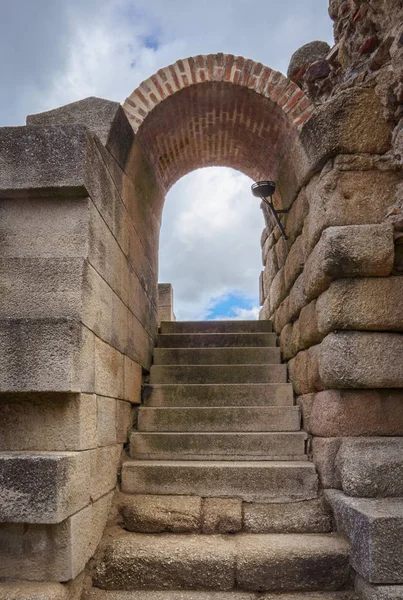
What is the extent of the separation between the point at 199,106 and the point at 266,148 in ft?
2.79

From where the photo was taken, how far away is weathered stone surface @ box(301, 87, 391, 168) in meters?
3.48

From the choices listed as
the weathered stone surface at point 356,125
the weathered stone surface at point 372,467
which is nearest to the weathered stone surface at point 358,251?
the weathered stone surface at point 356,125

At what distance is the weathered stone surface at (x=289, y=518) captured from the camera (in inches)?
129

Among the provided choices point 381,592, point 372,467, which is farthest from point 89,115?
point 381,592

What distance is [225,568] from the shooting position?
2.90m

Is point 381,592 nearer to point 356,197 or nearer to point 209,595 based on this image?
point 209,595

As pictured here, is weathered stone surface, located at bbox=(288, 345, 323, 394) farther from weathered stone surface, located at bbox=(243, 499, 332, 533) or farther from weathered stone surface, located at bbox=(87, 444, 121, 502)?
weathered stone surface, located at bbox=(87, 444, 121, 502)

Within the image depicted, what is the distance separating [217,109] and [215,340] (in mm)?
2656

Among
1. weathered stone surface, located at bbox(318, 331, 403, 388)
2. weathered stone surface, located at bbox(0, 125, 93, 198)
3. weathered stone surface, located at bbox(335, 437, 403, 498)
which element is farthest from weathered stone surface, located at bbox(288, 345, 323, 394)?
weathered stone surface, located at bbox(0, 125, 93, 198)

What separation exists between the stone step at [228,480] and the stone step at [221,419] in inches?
22.7

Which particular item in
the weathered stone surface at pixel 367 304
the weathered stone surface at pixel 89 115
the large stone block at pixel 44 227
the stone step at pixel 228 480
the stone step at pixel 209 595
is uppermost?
the weathered stone surface at pixel 89 115

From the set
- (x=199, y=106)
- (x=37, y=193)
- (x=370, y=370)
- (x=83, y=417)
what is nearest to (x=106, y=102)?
(x=37, y=193)

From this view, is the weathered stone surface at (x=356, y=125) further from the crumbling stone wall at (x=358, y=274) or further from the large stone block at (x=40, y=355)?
the large stone block at (x=40, y=355)

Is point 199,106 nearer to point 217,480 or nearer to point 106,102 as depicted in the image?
point 106,102
